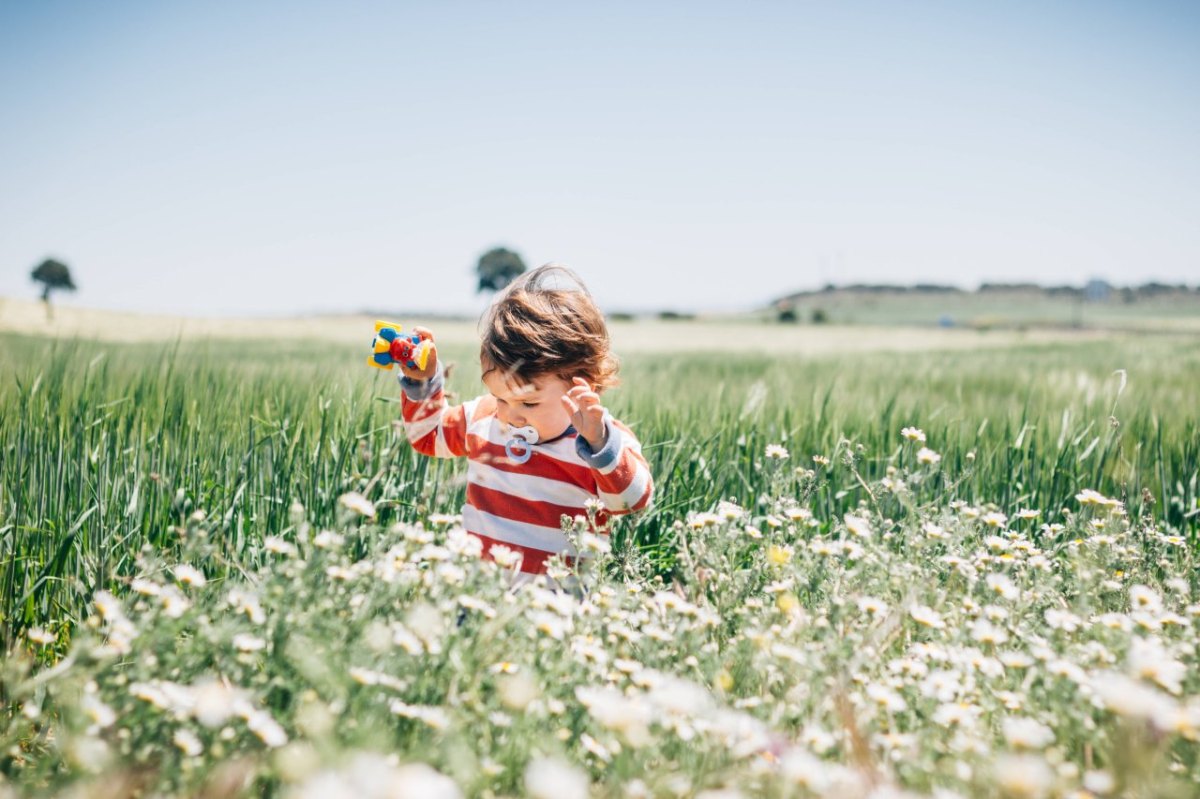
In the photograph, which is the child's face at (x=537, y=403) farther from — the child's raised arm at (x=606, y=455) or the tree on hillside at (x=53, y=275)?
the tree on hillside at (x=53, y=275)

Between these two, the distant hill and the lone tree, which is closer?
the distant hill

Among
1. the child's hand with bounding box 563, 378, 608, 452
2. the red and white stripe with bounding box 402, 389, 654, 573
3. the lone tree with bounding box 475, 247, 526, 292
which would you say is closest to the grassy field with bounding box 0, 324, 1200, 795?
the red and white stripe with bounding box 402, 389, 654, 573

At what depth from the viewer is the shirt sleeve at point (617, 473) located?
2330 mm

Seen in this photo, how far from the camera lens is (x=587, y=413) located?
2283mm

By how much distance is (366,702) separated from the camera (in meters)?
1.41

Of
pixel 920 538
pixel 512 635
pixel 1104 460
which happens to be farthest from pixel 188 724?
pixel 1104 460

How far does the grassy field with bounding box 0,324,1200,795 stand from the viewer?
4.57ft

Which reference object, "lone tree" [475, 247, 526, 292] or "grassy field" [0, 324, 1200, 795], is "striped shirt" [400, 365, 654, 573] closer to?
"grassy field" [0, 324, 1200, 795]

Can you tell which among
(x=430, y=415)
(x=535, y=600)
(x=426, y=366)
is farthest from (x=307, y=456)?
(x=535, y=600)

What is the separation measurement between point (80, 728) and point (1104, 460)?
396cm

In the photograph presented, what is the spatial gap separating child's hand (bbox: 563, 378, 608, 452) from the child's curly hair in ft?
0.83

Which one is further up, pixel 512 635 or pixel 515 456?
pixel 515 456

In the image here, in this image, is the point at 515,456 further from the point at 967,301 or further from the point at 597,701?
the point at 967,301

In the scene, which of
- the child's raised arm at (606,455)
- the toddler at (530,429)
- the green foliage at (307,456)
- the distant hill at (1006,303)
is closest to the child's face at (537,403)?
the toddler at (530,429)
